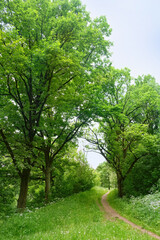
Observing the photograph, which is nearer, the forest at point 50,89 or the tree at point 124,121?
the forest at point 50,89

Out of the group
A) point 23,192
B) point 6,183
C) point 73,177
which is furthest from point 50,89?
point 73,177

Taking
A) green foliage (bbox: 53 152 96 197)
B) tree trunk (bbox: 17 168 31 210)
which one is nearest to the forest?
tree trunk (bbox: 17 168 31 210)

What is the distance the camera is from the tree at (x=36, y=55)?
9.39 metres

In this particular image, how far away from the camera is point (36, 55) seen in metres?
9.38

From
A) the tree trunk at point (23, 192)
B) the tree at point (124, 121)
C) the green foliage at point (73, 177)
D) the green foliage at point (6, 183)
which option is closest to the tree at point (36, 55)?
the tree trunk at point (23, 192)

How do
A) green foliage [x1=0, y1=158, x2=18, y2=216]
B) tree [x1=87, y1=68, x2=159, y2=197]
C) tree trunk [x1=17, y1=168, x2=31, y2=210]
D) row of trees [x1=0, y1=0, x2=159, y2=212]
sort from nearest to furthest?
1. row of trees [x1=0, y1=0, x2=159, y2=212]
2. green foliage [x1=0, y1=158, x2=18, y2=216]
3. tree trunk [x1=17, y1=168, x2=31, y2=210]
4. tree [x1=87, y1=68, x2=159, y2=197]

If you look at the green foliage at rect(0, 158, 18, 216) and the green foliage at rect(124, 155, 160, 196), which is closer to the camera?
the green foliage at rect(0, 158, 18, 216)

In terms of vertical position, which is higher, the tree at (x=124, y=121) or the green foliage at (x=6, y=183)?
the tree at (x=124, y=121)

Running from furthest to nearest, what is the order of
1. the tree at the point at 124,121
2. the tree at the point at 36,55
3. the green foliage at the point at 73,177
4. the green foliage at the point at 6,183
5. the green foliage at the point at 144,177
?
the green foliage at the point at 73,177
the tree at the point at 124,121
the green foliage at the point at 144,177
the green foliage at the point at 6,183
the tree at the point at 36,55

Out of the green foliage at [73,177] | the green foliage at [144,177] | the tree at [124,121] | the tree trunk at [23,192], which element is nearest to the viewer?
the tree trunk at [23,192]

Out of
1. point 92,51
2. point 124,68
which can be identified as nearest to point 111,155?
point 124,68

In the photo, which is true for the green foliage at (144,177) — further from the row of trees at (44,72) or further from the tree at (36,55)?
the tree at (36,55)

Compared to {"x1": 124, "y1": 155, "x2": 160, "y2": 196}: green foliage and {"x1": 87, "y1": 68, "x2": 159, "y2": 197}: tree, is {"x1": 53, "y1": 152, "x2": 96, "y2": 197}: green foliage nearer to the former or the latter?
{"x1": 87, "y1": 68, "x2": 159, "y2": 197}: tree

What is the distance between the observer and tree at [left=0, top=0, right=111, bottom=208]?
30.8 feet
